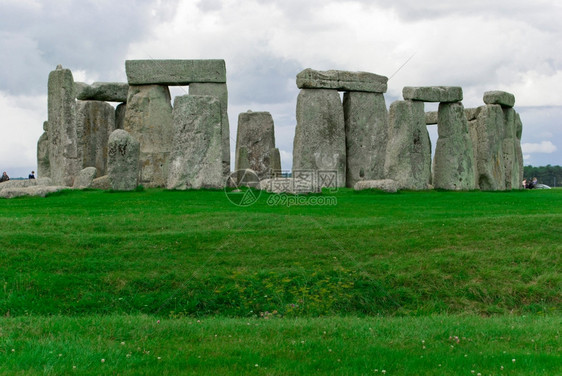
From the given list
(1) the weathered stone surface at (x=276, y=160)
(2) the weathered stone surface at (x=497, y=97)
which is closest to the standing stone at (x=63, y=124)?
→ (1) the weathered stone surface at (x=276, y=160)

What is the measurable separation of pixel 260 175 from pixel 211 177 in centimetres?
853

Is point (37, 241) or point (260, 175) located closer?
point (37, 241)

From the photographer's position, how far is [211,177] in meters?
21.4

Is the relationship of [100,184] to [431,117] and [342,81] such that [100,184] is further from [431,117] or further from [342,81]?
[431,117]

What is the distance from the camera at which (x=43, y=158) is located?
102 ft

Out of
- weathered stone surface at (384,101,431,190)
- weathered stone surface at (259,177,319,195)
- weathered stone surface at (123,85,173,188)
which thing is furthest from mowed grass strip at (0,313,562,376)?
weathered stone surface at (123,85,173,188)

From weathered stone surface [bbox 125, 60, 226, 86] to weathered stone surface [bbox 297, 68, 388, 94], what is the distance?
3.20 meters

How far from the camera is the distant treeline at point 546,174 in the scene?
67.6 m

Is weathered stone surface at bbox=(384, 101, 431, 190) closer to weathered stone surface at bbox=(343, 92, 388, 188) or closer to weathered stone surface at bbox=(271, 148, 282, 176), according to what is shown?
weathered stone surface at bbox=(343, 92, 388, 188)

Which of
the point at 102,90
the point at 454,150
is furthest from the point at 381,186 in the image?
the point at 102,90

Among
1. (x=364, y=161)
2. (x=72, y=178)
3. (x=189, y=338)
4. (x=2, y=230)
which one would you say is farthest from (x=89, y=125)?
(x=189, y=338)

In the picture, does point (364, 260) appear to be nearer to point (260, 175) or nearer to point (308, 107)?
point (308, 107)

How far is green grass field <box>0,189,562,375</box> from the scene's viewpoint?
7.18m

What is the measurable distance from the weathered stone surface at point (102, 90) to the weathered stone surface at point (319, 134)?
308 inches
